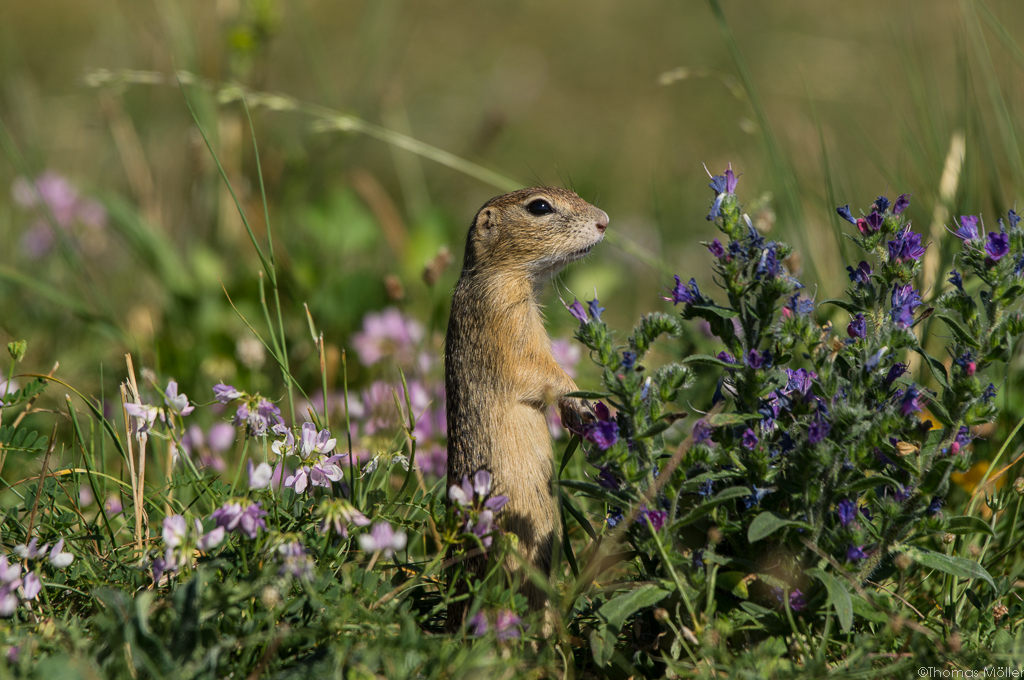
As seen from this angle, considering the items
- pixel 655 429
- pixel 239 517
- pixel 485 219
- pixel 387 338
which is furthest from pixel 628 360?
pixel 387 338

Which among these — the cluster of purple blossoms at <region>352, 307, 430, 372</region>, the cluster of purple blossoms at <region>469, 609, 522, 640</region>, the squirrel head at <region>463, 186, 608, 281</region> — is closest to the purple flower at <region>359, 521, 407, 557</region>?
the cluster of purple blossoms at <region>469, 609, 522, 640</region>

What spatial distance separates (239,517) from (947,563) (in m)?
1.80

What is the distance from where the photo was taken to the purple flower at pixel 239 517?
2.11m

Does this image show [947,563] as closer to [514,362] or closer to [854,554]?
[854,554]

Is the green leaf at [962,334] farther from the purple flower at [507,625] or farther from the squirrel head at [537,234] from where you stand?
the squirrel head at [537,234]

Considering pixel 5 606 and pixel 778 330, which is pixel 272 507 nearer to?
pixel 5 606

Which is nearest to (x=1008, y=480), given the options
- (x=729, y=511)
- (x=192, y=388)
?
(x=729, y=511)

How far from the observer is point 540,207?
332 cm

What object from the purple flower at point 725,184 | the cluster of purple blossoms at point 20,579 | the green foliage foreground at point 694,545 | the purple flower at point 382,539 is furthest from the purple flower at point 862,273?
the cluster of purple blossoms at point 20,579

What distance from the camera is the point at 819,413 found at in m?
2.06

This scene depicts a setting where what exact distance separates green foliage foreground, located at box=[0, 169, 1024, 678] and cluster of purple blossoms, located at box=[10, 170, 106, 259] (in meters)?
3.36

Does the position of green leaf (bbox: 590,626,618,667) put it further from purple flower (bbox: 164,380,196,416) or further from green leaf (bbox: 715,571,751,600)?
purple flower (bbox: 164,380,196,416)

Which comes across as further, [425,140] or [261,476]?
[425,140]

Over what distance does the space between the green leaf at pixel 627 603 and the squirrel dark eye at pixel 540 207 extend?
1.64 metres
